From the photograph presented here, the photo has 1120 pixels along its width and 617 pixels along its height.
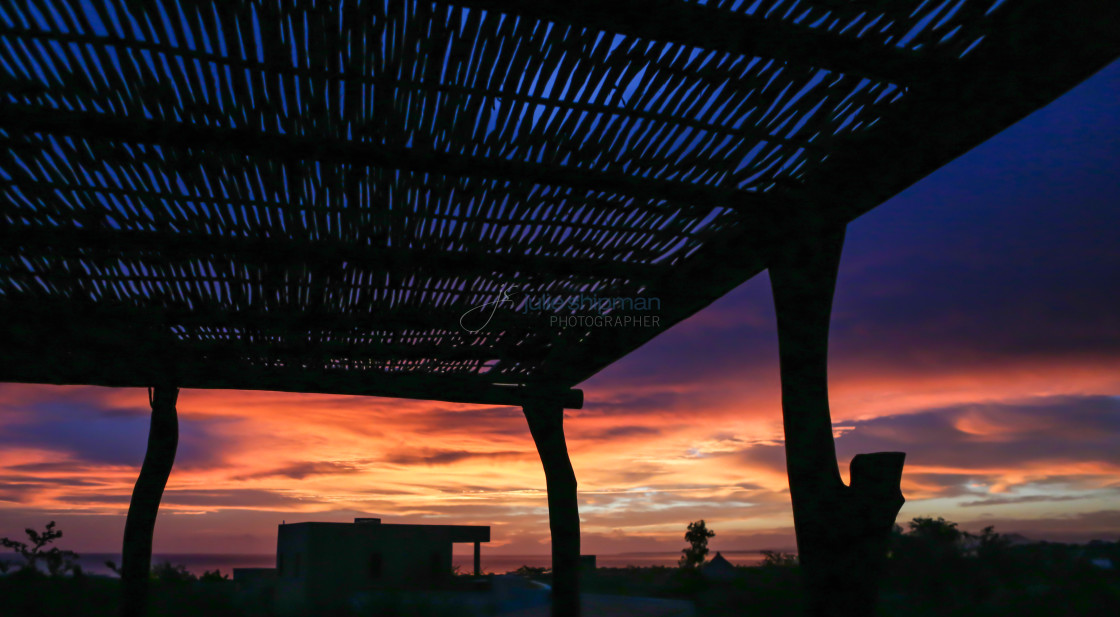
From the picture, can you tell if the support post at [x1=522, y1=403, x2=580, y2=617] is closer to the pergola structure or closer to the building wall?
the pergola structure

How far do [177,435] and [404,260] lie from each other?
427 centimetres

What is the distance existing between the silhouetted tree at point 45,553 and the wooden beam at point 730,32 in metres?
10.4

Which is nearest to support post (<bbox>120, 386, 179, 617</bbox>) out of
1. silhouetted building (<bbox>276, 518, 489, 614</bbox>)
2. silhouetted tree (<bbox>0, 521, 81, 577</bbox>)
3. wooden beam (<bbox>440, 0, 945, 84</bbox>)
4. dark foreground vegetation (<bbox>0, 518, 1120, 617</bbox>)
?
dark foreground vegetation (<bbox>0, 518, 1120, 617</bbox>)

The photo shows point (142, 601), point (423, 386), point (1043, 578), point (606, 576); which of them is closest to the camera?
point (142, 601)

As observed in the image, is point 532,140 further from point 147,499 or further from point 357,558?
point 357,558

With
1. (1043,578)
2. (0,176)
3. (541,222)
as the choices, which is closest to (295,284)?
(0,176)

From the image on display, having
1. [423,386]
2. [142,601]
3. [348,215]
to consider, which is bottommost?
[142,601]

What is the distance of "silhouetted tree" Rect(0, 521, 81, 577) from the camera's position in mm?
8883

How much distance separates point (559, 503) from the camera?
5.97m

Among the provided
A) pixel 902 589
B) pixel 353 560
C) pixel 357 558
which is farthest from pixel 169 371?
pixel 357 558

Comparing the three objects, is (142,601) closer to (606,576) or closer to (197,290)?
(197,290)

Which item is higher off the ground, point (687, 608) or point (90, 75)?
point (90, 75)

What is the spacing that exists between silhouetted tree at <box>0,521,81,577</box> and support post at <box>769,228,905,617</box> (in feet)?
33.1

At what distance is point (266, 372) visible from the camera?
5.86 meters
